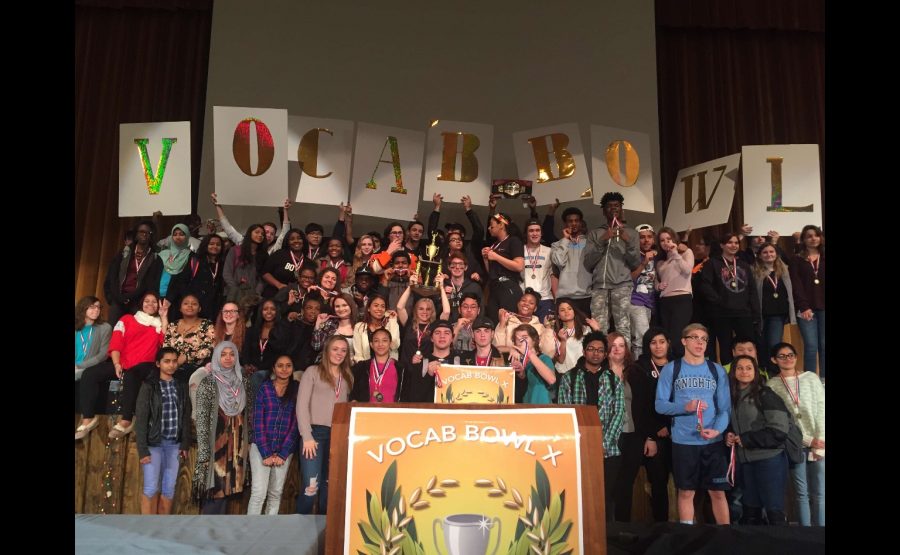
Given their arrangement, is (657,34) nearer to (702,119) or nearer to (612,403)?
(702,119)

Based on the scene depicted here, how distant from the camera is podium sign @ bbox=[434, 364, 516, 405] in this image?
5.09m

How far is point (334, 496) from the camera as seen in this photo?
5.11 ft

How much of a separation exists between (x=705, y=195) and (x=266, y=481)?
4884 mm

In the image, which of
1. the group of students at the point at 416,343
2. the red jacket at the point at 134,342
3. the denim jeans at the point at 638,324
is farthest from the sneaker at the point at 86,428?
the denim jeans at the point at 638,324

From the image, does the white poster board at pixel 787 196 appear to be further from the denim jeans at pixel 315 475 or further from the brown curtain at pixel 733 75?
the denim jeans at pixel 315 475

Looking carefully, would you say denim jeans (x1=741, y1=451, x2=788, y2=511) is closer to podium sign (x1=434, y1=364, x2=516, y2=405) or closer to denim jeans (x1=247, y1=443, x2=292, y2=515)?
podium sign (x1=434, y1=364, x2=516, y2=405)

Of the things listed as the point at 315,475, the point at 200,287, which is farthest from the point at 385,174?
the point at 315,475

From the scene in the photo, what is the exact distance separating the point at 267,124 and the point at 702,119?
20.4 ft

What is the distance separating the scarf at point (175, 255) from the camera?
674 centimetres

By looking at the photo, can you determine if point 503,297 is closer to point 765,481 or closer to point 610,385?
point 610,385

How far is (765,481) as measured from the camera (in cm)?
502

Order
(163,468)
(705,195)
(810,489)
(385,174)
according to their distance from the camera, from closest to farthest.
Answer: (810,489), (163,468), (705,195), (385,174)

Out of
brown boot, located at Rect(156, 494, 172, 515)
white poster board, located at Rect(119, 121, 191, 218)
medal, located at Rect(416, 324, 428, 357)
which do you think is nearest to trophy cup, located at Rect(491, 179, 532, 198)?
medal, located at Rect(416, 324, 428, 357)

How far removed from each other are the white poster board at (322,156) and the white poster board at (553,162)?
178 centimetres
